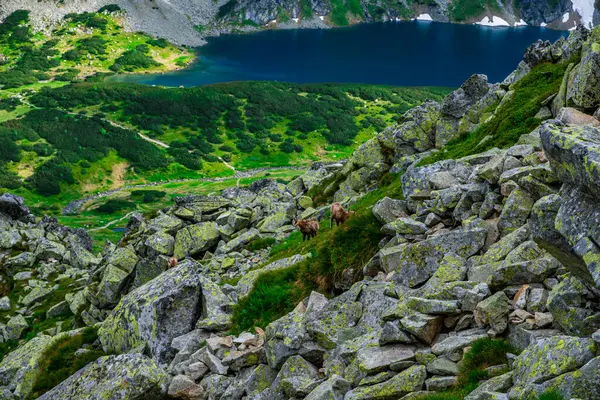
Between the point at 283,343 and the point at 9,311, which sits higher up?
the point at 283,343

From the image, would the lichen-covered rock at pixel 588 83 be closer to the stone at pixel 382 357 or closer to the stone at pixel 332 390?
the stone at pixel 382 357

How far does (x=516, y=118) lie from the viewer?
99.9 feet

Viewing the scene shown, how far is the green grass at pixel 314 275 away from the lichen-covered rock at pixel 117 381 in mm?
3554

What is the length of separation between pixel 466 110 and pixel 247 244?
790 inches

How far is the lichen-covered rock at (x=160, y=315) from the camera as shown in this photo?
21672mm

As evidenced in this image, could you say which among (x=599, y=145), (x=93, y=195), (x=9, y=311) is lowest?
(x=93, y=195)

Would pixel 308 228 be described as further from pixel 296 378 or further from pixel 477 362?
pixel 477 362

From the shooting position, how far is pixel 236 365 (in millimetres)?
17906

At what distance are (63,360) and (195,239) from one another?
20.3 metres

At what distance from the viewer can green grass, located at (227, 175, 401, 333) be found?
21.4 metres

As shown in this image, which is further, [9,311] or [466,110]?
[9,311]

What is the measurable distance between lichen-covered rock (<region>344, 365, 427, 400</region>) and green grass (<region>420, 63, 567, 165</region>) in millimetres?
17983

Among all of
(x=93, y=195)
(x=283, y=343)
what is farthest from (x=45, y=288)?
(x=93, y=195)

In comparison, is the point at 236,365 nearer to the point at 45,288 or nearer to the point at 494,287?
the point at 494,287
